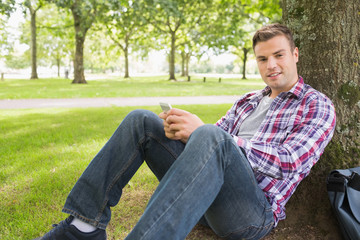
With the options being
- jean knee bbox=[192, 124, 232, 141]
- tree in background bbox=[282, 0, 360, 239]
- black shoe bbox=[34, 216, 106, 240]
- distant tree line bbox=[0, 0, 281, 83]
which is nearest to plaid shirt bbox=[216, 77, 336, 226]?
jean knee bbox=[192, 124, 232, 141]

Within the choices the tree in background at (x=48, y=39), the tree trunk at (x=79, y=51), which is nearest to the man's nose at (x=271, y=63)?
the tree trunk at (x=79, y=51)

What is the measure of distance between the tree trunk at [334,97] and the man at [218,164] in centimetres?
38

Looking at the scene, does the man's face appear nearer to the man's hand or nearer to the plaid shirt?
the plaid shirt

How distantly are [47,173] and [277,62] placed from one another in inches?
117

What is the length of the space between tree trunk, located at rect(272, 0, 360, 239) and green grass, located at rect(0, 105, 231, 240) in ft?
2.73

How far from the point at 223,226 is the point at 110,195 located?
2.47 ft

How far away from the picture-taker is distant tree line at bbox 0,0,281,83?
10.6 metres

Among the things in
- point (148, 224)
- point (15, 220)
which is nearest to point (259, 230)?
point (148, 224)

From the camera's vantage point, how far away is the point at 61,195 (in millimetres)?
3244

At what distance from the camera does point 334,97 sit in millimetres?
2562

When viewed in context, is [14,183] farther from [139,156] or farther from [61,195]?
[139,156]

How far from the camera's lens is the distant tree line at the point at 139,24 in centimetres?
1058

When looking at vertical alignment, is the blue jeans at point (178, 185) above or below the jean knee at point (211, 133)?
below

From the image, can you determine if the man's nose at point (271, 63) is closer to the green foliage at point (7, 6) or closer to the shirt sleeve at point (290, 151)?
the shirt sleeve at point (290, 151)
